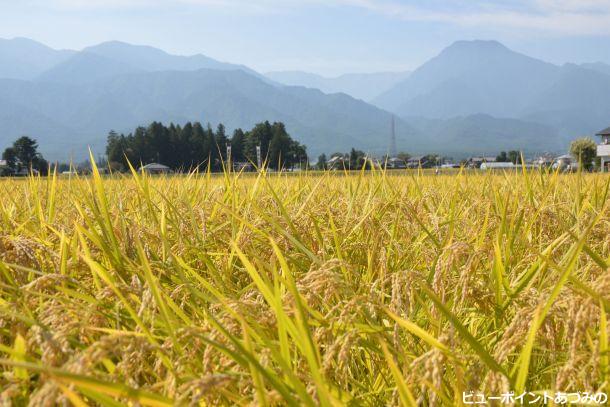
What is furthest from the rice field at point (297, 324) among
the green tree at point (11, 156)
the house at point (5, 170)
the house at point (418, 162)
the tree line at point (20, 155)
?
the green tree at point (11, 156)

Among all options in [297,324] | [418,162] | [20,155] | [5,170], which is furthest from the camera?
[20,155]

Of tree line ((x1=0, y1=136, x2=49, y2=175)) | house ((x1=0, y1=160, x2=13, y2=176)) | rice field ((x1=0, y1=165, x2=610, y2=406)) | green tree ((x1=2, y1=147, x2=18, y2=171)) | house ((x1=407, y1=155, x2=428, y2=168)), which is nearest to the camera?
rice field ((x1=0, y1=165, x2=610, y2=406))

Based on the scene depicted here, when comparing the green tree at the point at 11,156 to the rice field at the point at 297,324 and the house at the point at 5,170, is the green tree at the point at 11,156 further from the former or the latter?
the rice field at the point at 297,324

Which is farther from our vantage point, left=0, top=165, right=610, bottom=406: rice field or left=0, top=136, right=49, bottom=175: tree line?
left=0, top=136, right=49, bottom=175: tree line

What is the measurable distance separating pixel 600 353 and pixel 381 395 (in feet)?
1.49

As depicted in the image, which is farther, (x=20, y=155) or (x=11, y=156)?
(x=11, y=156)

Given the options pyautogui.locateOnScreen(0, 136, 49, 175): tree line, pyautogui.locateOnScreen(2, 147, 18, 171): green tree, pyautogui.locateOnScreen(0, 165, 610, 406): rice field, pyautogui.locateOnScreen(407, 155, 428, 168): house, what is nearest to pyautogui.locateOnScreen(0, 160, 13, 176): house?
pyautogui.locateOnScreen(0, 136, 49, 175): tree line

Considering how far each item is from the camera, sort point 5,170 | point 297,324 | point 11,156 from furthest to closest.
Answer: point 11,156 → point 5,170 → point 297,324

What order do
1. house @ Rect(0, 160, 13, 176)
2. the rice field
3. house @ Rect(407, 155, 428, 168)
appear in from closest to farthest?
the rice field
house @ Rect(407, 155, 428, 168)
house @ Rect(0, 160, 13, 176)

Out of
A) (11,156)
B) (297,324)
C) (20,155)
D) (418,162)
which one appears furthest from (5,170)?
(11,156)

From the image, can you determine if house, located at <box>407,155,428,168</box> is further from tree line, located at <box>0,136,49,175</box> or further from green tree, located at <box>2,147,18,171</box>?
green tree, located at <box>2,147,18,171</box>

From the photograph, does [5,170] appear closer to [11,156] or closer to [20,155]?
[20,155]

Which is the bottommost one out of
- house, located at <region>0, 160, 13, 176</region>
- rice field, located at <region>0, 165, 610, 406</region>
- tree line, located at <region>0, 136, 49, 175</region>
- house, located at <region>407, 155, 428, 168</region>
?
rice field, located at <region>0, 165, 610, 406</region>

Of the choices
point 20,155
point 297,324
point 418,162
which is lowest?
point 297,324
